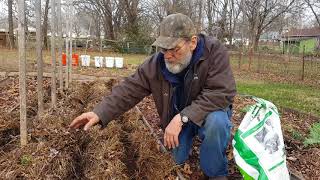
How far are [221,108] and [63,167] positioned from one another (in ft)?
4.94

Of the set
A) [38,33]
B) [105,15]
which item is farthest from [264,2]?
[38,33]

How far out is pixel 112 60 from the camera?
1788 centimetres

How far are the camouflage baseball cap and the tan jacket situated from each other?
0.26 metres

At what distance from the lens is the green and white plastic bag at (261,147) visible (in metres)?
2.92

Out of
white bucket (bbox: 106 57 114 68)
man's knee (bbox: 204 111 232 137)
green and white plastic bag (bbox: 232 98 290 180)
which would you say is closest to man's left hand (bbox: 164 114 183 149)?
man's knee (bbox: 204 111 232 137)

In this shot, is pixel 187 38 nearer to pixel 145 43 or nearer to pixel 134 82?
pixel 134 82

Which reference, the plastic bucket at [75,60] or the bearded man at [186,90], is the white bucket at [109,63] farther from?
the bearded man at [186,90]

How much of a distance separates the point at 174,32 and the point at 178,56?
20 centimetres

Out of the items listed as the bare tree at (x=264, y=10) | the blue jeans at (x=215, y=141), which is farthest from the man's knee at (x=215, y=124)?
the bare tree at (x=264, y=10)

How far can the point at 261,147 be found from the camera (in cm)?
299

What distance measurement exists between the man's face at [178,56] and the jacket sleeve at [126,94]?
300 millimetres

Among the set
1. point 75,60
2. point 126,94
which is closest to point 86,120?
point 126,94

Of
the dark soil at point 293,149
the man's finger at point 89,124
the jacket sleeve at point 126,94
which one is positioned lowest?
the dark soil at point 293,149

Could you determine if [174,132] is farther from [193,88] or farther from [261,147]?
[261,147]
